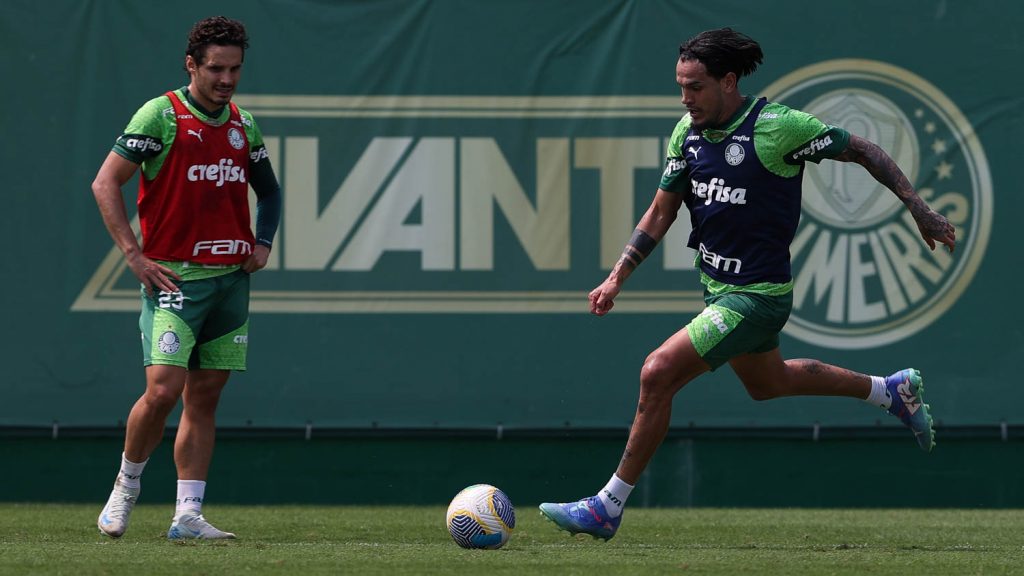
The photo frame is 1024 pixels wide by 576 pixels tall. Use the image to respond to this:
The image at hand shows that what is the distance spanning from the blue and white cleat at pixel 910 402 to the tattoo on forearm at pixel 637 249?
4.23ft

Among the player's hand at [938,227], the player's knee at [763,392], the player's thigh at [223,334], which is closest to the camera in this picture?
the player's hand at [938,227]

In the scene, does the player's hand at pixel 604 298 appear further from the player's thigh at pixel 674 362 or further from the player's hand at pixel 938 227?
the player's hand at pixel 938 227

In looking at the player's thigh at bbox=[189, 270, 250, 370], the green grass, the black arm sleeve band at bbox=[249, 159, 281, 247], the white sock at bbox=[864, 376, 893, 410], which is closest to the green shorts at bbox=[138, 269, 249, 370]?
→ the player's thigh at bbox=[189, 270, 250, 370]

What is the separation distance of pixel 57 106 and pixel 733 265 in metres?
4.57

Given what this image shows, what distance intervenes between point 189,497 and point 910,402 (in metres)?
3.29

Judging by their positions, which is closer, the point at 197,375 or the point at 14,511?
the point at 197,375

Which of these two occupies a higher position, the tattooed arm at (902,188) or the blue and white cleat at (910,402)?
the tattooed arm at (902,188)

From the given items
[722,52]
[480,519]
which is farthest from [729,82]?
[480,519]

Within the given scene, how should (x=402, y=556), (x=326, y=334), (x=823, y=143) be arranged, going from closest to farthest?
(x=402, y=556) → (x=823, y=143) → (x=326, y=334)

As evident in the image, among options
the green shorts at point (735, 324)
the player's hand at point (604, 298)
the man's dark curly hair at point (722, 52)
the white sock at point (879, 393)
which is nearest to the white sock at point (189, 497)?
the player's hand at point (604, 298)

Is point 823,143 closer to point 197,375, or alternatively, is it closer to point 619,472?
point 619,472

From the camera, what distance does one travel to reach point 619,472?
6660 millimetres

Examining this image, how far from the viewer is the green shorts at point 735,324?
6523mm

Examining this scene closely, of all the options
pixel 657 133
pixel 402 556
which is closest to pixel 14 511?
pixel 402 556
